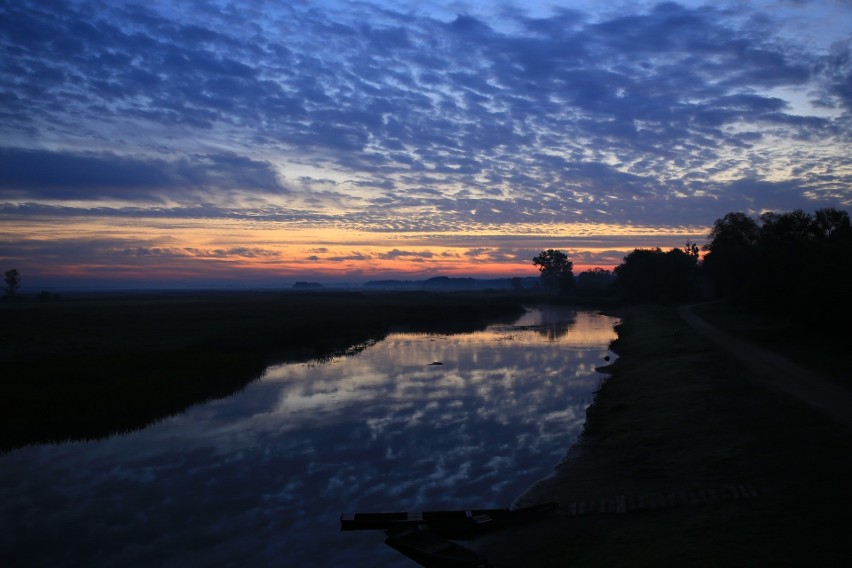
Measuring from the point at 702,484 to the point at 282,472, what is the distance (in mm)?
10589

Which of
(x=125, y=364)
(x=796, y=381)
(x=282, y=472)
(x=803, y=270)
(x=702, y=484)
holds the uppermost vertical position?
(x=803, y=270)

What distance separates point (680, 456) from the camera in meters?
15.5

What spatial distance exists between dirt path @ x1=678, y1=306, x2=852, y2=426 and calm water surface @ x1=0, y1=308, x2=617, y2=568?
722 cm

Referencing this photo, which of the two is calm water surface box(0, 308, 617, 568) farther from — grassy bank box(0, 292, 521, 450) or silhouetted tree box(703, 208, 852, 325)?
silhouetted tree box(703, 208, 852, 325)

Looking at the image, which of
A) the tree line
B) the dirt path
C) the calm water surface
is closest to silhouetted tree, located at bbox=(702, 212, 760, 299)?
the tree line

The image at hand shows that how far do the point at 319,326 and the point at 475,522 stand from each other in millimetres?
47410

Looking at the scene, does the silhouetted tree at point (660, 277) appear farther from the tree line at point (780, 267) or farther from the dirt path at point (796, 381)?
Answer: the dirt path at point (796, 381)

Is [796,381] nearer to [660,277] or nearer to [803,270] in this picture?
[803,270]

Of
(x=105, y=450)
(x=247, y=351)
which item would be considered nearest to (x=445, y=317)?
(x=247, y=351)

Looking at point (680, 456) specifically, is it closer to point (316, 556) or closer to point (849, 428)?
point (849, 428)

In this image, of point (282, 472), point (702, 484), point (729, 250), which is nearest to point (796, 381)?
point (702, 484)

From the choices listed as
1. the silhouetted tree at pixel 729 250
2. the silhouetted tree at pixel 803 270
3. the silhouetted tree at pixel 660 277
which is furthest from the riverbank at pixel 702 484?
the silhouetted tree at pixel 660 277

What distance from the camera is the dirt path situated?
59.3 feet

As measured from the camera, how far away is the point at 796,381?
23219mm
